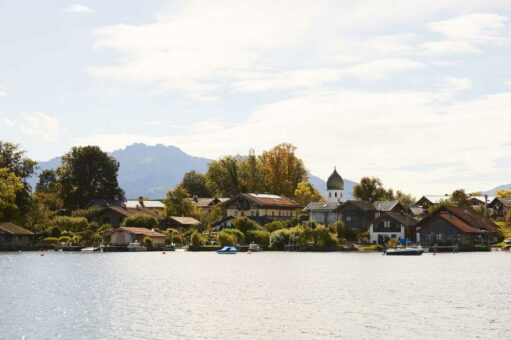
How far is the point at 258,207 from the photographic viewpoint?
555 feet

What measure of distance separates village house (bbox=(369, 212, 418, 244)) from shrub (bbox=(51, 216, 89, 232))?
5765 centimetres

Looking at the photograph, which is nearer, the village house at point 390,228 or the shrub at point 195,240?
the shrub at point 195,240

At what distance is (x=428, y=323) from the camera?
50.0 metres

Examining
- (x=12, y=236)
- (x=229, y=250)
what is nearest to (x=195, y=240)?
(x=229, y=250)

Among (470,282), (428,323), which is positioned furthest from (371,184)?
(428,323)

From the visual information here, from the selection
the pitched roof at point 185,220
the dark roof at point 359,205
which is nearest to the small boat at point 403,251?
the dark roof at point 359,205

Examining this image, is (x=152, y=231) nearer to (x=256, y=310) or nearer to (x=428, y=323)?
(x=256, y=310)

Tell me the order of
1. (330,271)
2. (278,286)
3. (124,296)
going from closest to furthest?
(124,296) < (278,286) < (330,271)

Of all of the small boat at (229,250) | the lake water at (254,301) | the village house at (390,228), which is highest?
the village house at (390,228)

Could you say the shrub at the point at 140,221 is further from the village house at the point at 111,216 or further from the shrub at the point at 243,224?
the shrub at the point at 243,224

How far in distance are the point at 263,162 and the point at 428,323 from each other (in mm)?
148718

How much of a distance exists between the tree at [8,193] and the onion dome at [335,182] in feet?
256

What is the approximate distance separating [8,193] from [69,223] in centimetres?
2225

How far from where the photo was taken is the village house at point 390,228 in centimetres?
15412
